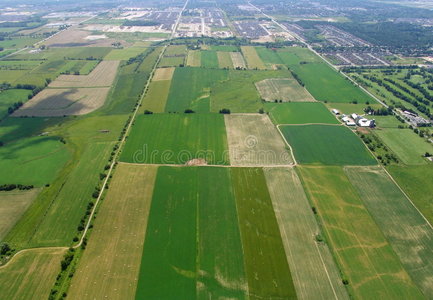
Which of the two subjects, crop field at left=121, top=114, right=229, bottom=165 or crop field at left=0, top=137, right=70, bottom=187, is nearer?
crop field at left=0, top=137, right=70, bottom=187

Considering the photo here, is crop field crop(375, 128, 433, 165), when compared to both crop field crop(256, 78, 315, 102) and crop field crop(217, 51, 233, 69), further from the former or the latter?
crop field crop(217, 51, 233, 69)

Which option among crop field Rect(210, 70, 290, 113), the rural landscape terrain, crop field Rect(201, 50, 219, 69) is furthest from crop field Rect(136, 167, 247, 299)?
crop field Rect(201, 50, 219, 69)

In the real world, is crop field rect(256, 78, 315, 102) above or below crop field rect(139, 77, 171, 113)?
below

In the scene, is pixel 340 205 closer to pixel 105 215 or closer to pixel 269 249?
pixel 269 249

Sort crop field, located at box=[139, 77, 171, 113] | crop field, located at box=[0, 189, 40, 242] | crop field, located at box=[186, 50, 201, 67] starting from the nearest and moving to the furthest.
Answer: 1. crop field, located at box=[0, 189, 40, 242]
2. crop field, located at box=[139, 77, 171, 113]
3. crop field, located at box=[186, 50, 201, 67]

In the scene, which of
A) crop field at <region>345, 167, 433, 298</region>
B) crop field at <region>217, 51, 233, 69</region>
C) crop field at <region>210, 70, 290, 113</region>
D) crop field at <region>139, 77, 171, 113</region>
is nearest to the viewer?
crop field at <region>345, 167, 433, 298</region>

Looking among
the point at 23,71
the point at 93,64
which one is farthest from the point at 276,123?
the point at 23,71

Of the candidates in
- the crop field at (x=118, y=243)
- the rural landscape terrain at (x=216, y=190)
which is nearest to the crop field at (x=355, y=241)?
the rural landscape terrain at (x=216, y=190)

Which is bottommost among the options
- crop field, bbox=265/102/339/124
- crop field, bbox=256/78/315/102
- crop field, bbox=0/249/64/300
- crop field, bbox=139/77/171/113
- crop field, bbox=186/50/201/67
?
crop field, bbox=0/249/64/300

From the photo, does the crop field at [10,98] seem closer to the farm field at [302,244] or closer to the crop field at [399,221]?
the farm field at [302,244]
